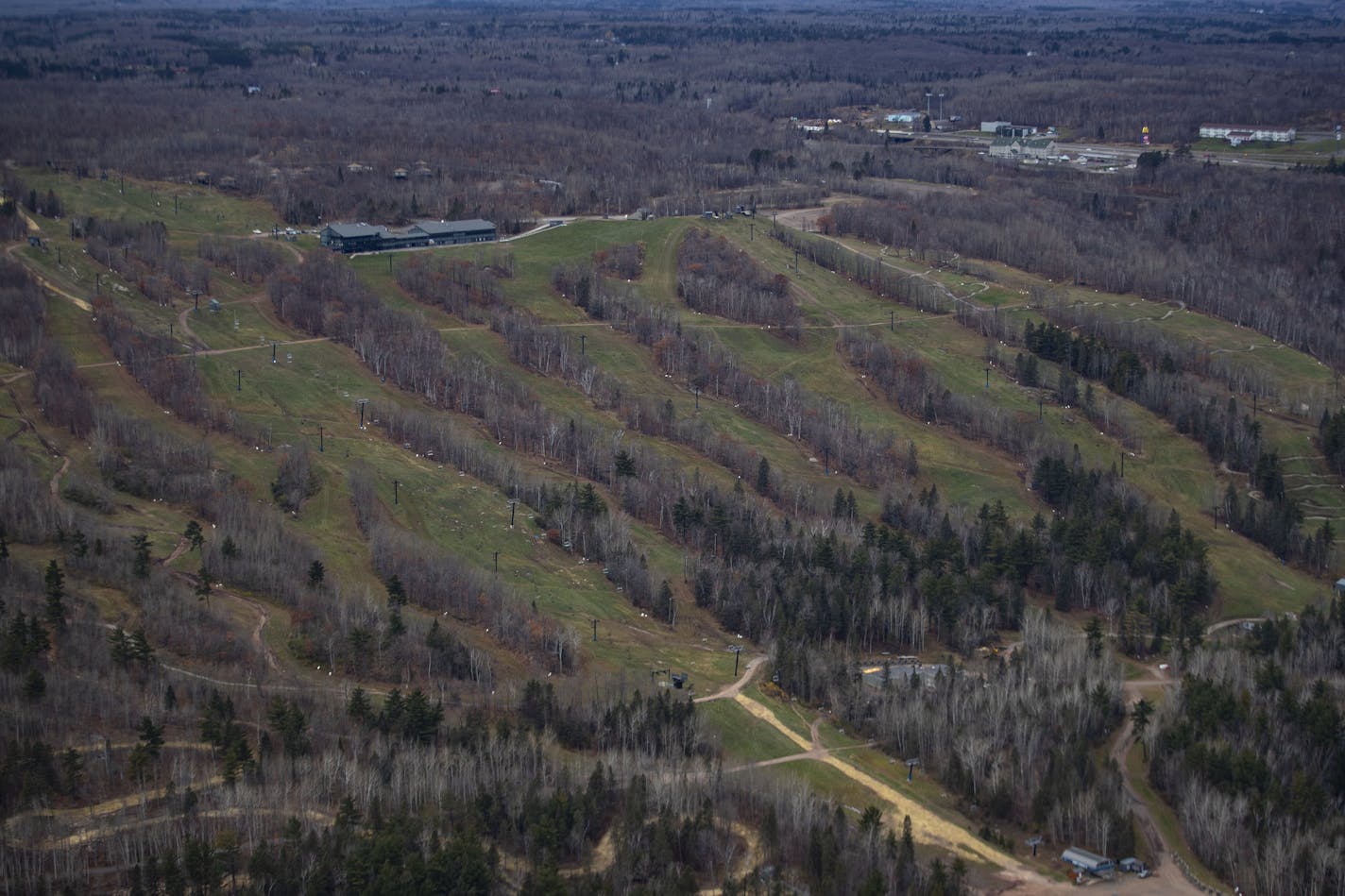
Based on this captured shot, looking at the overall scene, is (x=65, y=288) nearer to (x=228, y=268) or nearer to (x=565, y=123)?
(x=228, y=268)

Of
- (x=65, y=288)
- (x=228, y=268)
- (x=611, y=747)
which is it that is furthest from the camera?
(x=228, y=268)

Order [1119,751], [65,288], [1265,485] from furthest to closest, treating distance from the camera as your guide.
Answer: [65,288], [1265,485], [1119,751]

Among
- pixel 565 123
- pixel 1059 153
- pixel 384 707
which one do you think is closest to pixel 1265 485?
pixel 384 707

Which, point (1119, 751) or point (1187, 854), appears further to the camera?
point (1119, 751)

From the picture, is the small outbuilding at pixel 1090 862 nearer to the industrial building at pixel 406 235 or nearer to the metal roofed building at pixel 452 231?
the industrial building at pixel 406 235

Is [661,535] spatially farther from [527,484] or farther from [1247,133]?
[1247,133]

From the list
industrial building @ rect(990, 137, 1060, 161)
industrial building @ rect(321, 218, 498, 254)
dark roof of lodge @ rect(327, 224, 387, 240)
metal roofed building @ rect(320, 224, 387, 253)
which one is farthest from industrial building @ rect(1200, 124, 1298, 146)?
metal roofed building @ rect(320, 224, 387, 253)

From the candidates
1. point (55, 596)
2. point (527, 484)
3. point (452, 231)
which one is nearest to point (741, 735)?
point (527, 484)
